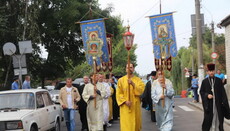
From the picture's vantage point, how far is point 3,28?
75.3 ft

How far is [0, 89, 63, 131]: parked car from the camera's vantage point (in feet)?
31.5

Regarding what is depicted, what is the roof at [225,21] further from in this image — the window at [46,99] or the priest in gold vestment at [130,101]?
the priest in gold vestment at [130,101]

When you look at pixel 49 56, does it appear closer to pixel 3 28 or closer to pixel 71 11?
pixel 71 11

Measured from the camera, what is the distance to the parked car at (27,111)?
9.61 metres

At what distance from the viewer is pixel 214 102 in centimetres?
1084

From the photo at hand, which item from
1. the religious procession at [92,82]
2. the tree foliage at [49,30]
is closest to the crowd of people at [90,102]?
the religious procession at [92,82]

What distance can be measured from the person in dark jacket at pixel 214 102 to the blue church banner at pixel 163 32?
385 centimetres

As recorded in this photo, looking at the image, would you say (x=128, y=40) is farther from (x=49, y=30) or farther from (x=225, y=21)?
(x=49, y=30)

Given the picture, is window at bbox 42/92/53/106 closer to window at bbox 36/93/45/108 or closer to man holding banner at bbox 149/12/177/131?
window at bbox 36/93/45/108

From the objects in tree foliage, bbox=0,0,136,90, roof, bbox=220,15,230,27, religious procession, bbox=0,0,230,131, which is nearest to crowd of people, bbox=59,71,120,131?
religious procession, bbox=0,0,230,131

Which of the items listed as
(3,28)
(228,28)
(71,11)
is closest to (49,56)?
(71,11)

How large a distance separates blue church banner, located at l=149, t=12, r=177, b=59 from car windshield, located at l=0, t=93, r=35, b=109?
17.7 feet

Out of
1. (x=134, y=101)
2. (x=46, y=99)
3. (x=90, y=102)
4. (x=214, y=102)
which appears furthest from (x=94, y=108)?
(x=214, y=102)

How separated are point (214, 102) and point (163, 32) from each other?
4.93m
